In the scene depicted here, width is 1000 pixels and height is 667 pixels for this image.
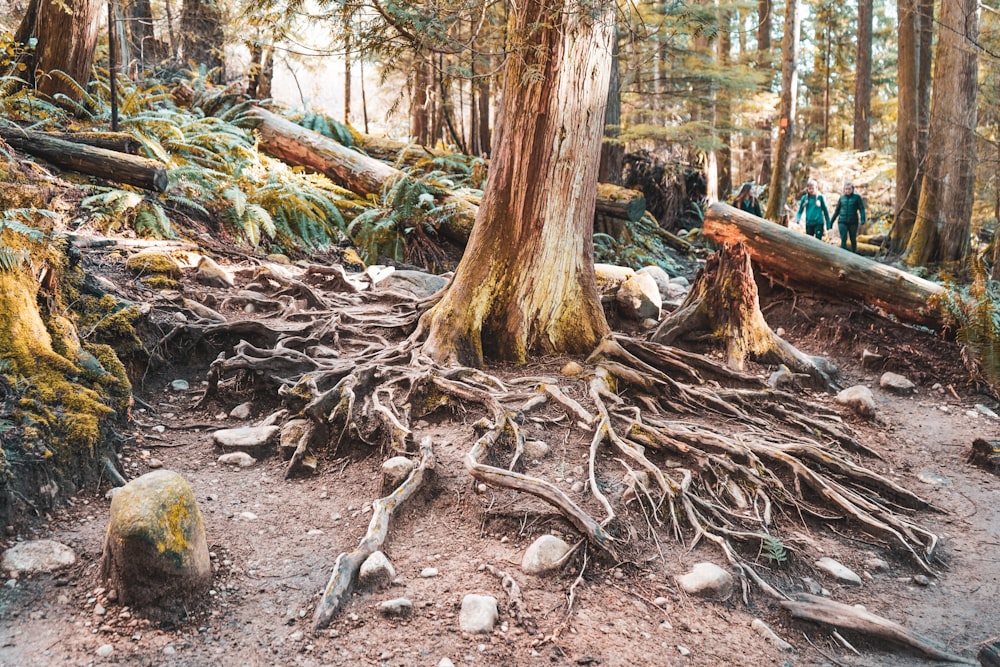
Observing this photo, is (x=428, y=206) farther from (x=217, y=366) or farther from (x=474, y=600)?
(x=474, y=600)

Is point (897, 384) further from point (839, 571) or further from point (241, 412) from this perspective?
point (241, 412)

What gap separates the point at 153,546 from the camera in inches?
111

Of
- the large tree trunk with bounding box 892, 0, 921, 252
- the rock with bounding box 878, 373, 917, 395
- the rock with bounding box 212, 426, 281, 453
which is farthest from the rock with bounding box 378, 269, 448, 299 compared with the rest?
the large tree trunk with bounding box 892, 0, 921, 252

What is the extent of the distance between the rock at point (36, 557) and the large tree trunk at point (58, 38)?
31.9 feet

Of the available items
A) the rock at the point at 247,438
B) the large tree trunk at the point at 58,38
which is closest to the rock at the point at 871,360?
the rock at the point at 247,438

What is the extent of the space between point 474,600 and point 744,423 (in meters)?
3.13

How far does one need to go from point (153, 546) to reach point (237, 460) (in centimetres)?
181

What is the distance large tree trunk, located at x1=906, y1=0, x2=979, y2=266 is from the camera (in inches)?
499

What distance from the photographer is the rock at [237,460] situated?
4578mm

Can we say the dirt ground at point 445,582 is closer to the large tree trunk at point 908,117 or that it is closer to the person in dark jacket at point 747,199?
the person in dark jacket at point 747,199

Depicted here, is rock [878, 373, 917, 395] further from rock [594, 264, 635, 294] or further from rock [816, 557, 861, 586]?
rock [816, 557, 861, 586]

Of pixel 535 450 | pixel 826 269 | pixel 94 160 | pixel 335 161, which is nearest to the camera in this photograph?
pixel 535 450

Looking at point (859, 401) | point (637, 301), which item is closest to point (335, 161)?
point (637, 301)

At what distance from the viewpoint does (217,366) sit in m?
5.42
